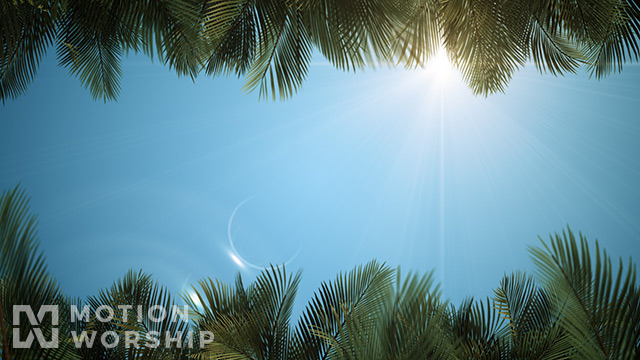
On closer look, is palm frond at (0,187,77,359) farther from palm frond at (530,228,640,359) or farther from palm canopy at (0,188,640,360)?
palm frond at (530,228,640,359)

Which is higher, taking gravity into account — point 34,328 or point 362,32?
point 362,32

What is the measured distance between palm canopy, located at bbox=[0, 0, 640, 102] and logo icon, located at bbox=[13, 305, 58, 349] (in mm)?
1022

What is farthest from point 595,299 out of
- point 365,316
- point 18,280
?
point 18,280

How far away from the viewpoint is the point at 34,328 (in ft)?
3.01

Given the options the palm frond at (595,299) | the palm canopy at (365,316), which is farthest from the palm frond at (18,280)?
the palm frond at (595,299)

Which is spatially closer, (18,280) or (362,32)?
(18,280)

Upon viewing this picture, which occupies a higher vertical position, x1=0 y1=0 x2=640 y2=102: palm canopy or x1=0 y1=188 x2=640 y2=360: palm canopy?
x1=0 y1=0 x2=640 y2=102: palm canopy

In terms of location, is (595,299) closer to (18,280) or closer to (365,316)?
(365,316)

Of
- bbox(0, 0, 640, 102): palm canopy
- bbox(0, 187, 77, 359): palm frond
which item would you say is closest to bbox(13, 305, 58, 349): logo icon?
bbox(0, 187, 77, 359): palm frond

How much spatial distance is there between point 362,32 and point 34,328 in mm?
1267

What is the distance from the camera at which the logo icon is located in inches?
34.4

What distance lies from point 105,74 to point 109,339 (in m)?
1.80

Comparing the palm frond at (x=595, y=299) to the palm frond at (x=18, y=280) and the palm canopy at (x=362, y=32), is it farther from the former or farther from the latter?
the palm frond at (x=18, y=280)

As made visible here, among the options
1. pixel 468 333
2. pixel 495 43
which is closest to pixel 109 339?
pixel 468 333
